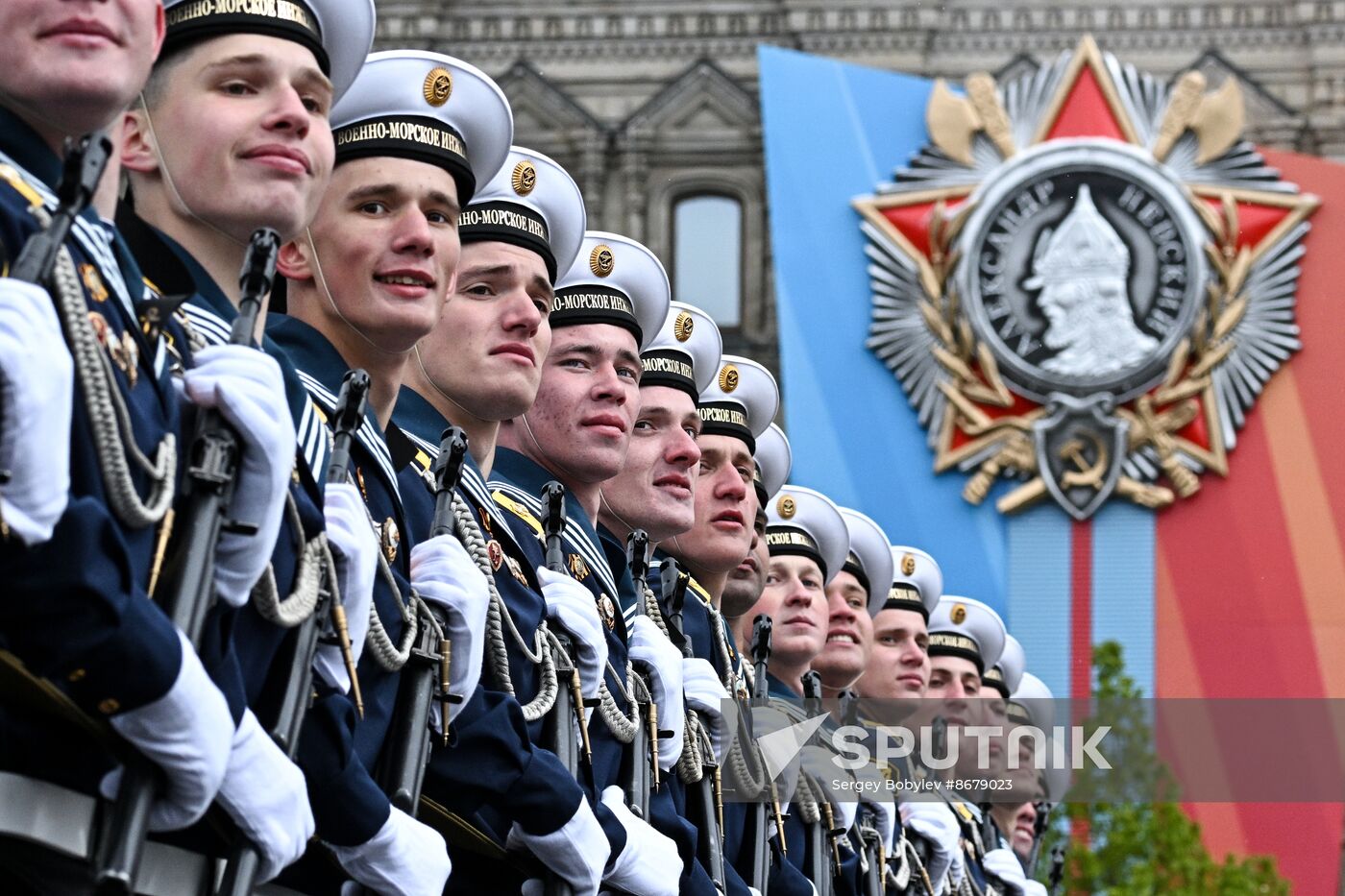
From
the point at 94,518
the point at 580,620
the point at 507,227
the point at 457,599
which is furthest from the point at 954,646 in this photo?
the point at 94,518

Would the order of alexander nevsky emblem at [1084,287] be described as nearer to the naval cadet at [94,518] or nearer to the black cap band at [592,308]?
the black cap band at [592,308]

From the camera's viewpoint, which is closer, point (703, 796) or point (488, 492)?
point (488, 492)

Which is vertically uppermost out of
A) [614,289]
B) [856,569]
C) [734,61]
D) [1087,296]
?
[734,61]

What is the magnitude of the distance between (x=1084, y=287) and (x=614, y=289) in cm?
1901

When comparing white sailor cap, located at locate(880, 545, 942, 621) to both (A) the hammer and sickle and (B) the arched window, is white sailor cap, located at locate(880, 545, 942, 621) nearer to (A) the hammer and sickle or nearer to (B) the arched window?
(A) the hammer and sickle

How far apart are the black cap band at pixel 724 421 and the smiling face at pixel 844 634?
4.03 feet

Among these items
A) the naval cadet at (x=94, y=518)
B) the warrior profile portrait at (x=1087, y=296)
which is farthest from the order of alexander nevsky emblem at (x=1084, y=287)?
the naval cadet at (x=94, y=518)

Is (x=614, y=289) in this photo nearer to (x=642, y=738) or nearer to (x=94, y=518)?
(x=642, y=738)

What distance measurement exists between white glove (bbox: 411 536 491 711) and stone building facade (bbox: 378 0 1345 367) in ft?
74.6

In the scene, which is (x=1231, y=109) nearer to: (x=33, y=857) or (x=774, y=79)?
(x=774, y=79)

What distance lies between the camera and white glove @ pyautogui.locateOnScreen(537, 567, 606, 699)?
4859mm

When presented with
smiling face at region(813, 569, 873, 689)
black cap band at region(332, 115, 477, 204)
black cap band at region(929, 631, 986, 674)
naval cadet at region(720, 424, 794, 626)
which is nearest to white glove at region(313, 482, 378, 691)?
black cap band at region(332, 115, 477, 204)

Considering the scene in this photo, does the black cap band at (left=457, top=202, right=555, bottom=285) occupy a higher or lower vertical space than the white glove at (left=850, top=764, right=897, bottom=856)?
higher

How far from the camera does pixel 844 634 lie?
863 centimetres
